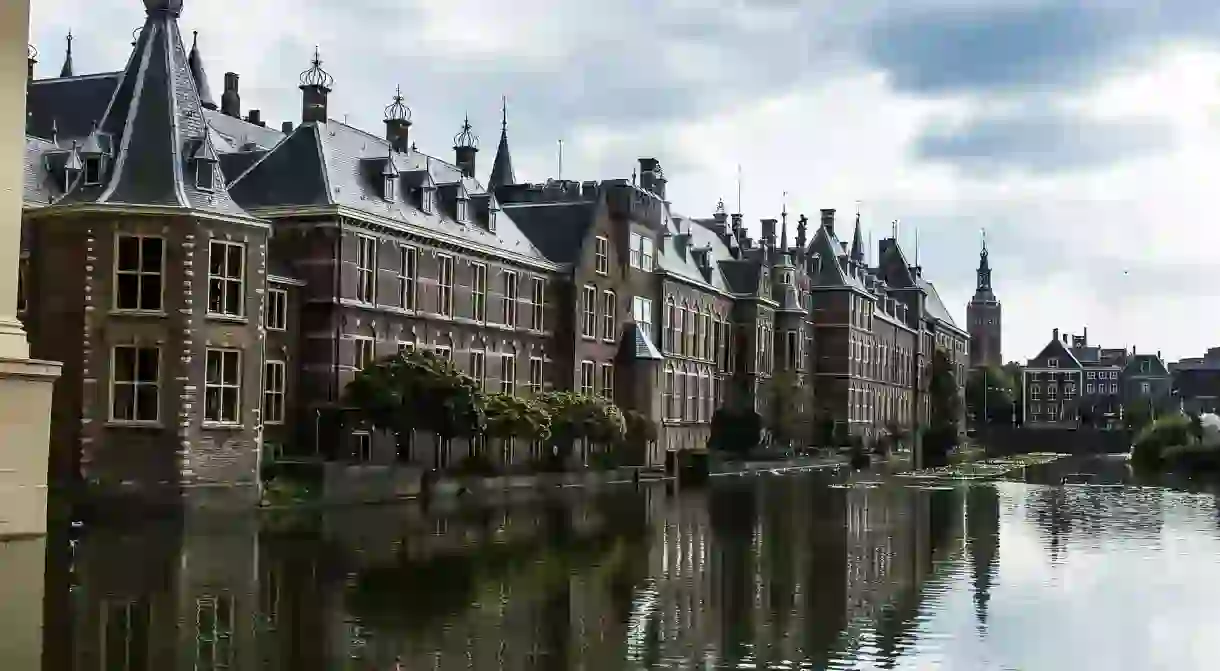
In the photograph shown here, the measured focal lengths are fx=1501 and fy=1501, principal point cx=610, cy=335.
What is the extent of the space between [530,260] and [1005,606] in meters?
40.2

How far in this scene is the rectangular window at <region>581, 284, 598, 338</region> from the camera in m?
64.4

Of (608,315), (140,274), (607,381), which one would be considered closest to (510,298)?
(608,315)

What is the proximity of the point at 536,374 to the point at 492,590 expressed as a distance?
39.4 metres

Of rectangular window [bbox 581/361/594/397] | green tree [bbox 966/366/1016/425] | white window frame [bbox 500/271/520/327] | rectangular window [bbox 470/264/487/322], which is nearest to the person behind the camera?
rectangular window [bbox 470/264/487/322]

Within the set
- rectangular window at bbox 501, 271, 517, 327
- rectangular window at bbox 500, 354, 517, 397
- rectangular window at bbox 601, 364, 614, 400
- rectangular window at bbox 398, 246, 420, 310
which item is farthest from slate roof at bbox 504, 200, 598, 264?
rectangular window at bbox 398, 246, 420, 310

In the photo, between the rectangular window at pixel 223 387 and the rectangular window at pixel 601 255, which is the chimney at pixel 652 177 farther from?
the rectangular window at pixel 223 387

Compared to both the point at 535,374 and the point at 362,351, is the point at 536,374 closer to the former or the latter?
the point at 535,374

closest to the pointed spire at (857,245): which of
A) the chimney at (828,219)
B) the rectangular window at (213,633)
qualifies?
the chimney at (828,219)

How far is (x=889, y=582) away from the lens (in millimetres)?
24562

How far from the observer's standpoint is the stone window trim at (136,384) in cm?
3972

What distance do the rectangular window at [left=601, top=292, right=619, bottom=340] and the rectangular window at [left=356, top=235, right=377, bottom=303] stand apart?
18.6 m

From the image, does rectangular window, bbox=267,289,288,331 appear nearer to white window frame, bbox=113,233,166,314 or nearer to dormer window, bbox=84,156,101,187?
white window frame, bbox=113,233,166,314

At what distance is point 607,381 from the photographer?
221 ft

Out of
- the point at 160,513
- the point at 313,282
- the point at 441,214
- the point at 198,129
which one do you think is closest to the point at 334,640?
the point at 160,513
